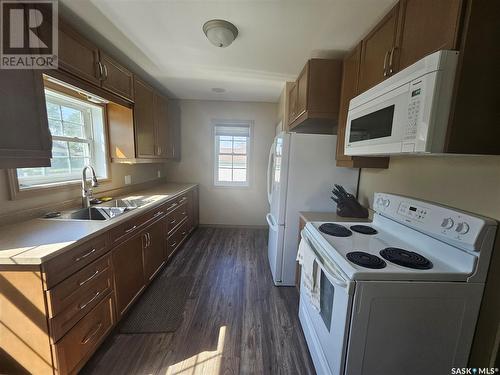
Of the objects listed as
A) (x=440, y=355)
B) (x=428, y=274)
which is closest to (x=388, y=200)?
(x=428, y=274)

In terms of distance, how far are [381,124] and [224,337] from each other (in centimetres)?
187

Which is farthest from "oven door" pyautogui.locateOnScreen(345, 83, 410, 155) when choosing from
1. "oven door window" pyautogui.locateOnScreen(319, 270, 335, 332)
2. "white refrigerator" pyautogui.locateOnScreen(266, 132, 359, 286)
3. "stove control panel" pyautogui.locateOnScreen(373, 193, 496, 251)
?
"oven door window" pyautogui.locateOnScreen(319, 270, 335, 332)

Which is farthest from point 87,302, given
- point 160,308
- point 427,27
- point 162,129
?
point 162,129

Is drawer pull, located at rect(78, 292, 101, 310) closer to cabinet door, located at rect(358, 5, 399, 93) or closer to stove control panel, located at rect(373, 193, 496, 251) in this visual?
stove control panel, located at rect(373, 193, 496, 251)

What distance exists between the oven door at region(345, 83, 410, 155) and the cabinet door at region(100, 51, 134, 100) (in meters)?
2.11

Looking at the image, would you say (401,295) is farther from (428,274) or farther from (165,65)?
(165,65)

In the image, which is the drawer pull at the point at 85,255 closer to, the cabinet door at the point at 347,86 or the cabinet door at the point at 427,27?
the cabinet door at the point at 347,86

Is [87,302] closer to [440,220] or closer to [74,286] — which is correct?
[74,286]

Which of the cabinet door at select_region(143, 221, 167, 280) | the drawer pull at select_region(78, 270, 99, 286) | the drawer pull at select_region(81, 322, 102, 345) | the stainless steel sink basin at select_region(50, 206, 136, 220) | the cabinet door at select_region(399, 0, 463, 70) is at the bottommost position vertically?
the drawer pull at select_region(81, 322, 102, 345)

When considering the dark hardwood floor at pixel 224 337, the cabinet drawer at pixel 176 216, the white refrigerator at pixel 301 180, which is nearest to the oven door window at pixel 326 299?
the dark hardwood floor at pixel 224 337

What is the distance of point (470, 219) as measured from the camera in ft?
3.14

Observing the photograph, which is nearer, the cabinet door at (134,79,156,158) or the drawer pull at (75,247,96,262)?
the drawer pull at (75,247,96,262)

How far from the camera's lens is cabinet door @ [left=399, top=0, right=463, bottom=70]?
33.3 inches

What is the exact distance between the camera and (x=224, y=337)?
5.44ft
